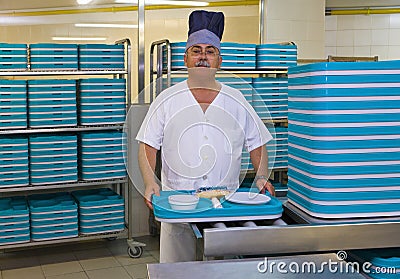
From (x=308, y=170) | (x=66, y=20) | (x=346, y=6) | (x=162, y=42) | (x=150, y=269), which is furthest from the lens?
(x=346, y=6)

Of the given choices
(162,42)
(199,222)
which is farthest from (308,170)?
(162,42)

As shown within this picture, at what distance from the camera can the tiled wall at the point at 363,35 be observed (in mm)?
6898

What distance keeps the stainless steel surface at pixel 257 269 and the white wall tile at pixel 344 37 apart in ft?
19.7

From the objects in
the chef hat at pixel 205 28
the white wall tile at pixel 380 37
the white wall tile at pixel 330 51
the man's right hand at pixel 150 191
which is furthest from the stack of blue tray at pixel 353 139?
Answer: the white wall tile at pixel 380 37

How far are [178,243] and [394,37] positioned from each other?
6.03 metres

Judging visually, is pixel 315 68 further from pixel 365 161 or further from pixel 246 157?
pixel 246 157

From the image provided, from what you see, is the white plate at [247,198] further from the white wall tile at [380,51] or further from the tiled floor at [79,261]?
the white wall tile at [380,51]

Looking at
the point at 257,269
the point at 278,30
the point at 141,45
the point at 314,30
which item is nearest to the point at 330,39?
the point at 314,30

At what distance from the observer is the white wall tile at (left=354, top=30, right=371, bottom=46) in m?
6.93

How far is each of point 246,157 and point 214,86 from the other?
267 millimetres

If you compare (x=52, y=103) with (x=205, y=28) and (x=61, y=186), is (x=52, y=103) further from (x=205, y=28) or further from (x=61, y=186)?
(x=205, y=28)

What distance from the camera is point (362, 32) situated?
6926mm

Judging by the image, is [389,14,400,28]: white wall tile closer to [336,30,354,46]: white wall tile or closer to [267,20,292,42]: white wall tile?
[336,30,354,46]: white wall tile

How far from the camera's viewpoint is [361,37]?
22.8ft
